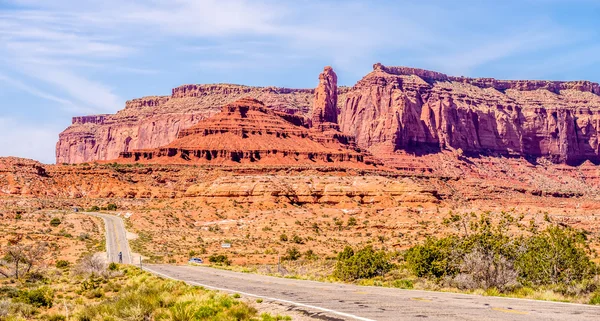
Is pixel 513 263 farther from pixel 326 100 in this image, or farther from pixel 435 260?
pixel 326 100

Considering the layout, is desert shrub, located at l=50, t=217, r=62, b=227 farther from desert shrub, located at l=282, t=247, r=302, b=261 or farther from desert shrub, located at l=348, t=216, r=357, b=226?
desert shrub, located at l=348, t=216, r=357, b=226

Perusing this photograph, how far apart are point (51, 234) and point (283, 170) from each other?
207 ft

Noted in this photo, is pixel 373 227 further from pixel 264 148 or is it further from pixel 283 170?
pixel 264 148

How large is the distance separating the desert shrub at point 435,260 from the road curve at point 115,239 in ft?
75.7

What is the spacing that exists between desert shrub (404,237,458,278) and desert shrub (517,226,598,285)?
10.2ft

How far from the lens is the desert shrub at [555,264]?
78.2ft

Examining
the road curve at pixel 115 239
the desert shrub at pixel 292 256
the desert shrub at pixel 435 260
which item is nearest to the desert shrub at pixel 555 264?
the desert shrub at pixel 435 260

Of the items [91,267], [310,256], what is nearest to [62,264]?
[91,267]

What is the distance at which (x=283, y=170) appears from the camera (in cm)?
12056

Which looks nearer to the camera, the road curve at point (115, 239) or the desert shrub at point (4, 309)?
the desert shrub at point (4, 309)

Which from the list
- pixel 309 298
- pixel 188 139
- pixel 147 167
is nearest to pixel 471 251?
pixel 309 298

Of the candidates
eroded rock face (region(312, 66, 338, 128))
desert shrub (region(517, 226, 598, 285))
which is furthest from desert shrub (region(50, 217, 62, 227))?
eroded rock face (region(312, 66, 338, 128))

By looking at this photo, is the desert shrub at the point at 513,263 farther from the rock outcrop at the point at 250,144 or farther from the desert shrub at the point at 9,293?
the rock outcrop at the point at 250,144

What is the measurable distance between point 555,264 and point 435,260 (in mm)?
6478
